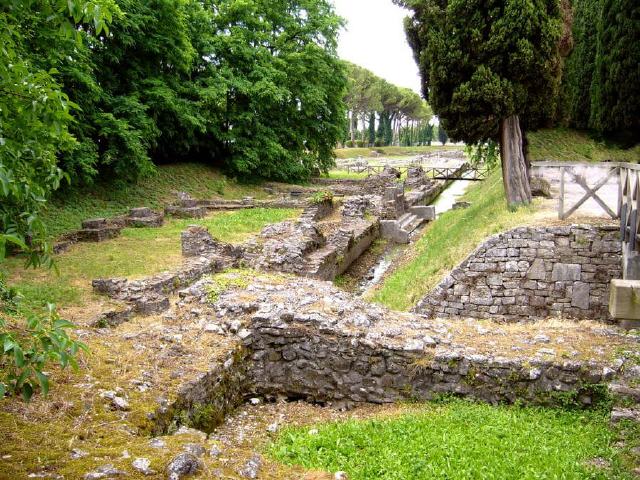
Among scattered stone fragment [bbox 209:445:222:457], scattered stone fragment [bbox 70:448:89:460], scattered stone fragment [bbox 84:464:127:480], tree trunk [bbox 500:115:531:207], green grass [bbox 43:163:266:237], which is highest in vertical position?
tree trunk [bbox 500:115:531:207]

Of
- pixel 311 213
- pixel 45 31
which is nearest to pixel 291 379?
pixel 45 31

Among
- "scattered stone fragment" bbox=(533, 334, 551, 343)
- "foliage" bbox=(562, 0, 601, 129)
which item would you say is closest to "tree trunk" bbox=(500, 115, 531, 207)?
"scattered stone fragment" bbox=(533, 334, 551, 343)

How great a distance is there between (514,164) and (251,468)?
37.9ft

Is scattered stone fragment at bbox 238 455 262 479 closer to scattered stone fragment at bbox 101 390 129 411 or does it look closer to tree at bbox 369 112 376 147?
scattered stone fragment at bbox 101 390 129 411

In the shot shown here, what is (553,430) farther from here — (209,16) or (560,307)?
(209,16)

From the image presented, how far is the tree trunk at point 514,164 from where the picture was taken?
13.6 meters

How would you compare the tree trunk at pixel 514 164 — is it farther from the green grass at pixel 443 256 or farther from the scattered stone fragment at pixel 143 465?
the scattered stone fragment at pixel 143 465

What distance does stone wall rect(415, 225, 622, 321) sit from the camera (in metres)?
10.2

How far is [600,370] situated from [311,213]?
15.0 meters

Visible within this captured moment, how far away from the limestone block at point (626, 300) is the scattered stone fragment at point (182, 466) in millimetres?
3359

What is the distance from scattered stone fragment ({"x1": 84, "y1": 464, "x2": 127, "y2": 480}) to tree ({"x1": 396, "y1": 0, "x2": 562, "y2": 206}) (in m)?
11.8

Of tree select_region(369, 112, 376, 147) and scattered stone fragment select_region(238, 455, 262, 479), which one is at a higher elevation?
tree select_region(369, 112, 376, 147)

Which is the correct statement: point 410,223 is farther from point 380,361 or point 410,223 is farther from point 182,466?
point 182,466

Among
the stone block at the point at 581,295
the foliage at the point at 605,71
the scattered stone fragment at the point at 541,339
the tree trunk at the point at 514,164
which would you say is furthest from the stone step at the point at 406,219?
the scattered stone fragment at the point at 541,339
